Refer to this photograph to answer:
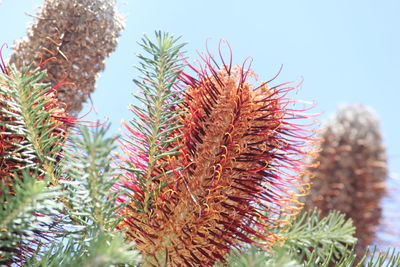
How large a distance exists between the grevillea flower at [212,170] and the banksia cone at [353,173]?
37.4 inches

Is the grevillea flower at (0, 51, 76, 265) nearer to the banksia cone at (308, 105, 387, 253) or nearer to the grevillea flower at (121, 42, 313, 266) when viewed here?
the grevillea flower at (121, 42, 313, 266)

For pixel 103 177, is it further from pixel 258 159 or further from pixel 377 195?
pixel 377 195

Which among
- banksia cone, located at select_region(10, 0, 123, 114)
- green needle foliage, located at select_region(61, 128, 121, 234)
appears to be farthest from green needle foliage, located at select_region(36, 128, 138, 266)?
banksia cone, located at select_region(10, 0, 123, 114)

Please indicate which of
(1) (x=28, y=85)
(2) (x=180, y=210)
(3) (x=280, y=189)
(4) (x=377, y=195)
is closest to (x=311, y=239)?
(3) (x=280, y=189)

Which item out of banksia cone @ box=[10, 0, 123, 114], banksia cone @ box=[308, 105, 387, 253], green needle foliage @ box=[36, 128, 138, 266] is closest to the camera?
green needle foliage @ box=[36, 128, 138, 266]

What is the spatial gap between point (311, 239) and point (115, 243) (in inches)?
13.9

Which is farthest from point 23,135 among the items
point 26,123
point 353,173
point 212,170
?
point 353,173

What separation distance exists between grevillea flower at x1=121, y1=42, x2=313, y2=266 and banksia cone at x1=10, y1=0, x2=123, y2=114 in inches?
4.8

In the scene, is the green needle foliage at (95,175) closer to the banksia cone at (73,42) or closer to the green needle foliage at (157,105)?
the green needle foliage at (157,105)

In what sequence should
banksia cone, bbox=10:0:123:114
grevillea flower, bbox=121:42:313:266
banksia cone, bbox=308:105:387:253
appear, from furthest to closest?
banksia cone, bbox=308:105:387:253 → banksia cone, bbox=10:0:123:114 → grevillea flower, bbox=121:42:313:266

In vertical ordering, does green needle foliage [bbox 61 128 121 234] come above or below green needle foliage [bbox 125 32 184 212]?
below

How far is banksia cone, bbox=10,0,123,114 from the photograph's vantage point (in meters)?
0.47

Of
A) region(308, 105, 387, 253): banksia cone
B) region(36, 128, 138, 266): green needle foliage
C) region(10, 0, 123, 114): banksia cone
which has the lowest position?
region(36, 128, 138, 266): green needle foliage

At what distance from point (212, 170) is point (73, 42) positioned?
232mm
